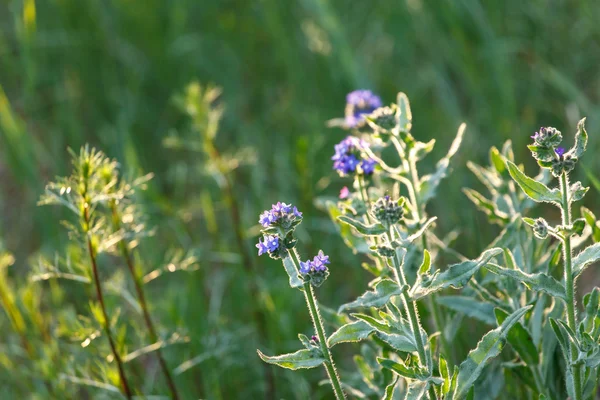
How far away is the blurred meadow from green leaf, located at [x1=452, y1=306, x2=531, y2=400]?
109 cm

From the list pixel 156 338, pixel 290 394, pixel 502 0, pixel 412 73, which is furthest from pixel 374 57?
pixel 156 338

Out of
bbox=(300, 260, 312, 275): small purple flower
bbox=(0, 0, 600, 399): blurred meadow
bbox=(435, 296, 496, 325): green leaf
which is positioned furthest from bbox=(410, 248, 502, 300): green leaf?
bbox=(0, 0, 600, 399): blurred meadow

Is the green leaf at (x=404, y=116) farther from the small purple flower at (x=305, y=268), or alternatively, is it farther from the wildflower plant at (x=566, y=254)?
the small purple flower at (x=305, y=268)

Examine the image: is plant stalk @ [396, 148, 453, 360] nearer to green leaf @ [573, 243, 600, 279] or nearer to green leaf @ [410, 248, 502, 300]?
green leaf @ [410, 248, 502, 300]

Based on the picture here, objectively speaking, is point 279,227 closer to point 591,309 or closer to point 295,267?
point 295,267

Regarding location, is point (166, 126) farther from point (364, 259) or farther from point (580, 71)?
point (580, 71)

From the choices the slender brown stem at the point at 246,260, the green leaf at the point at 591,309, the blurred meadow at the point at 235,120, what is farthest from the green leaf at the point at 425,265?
the slender brown stem at the point at 246,260

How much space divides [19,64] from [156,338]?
3301 millimetres

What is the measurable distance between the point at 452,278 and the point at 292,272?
421 millimetres

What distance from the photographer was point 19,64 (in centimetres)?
538

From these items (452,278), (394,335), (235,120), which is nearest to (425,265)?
(452,278)

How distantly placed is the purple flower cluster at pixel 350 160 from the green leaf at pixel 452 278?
48cm

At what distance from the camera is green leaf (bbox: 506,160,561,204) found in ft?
6.26

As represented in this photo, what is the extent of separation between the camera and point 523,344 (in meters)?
2.19
